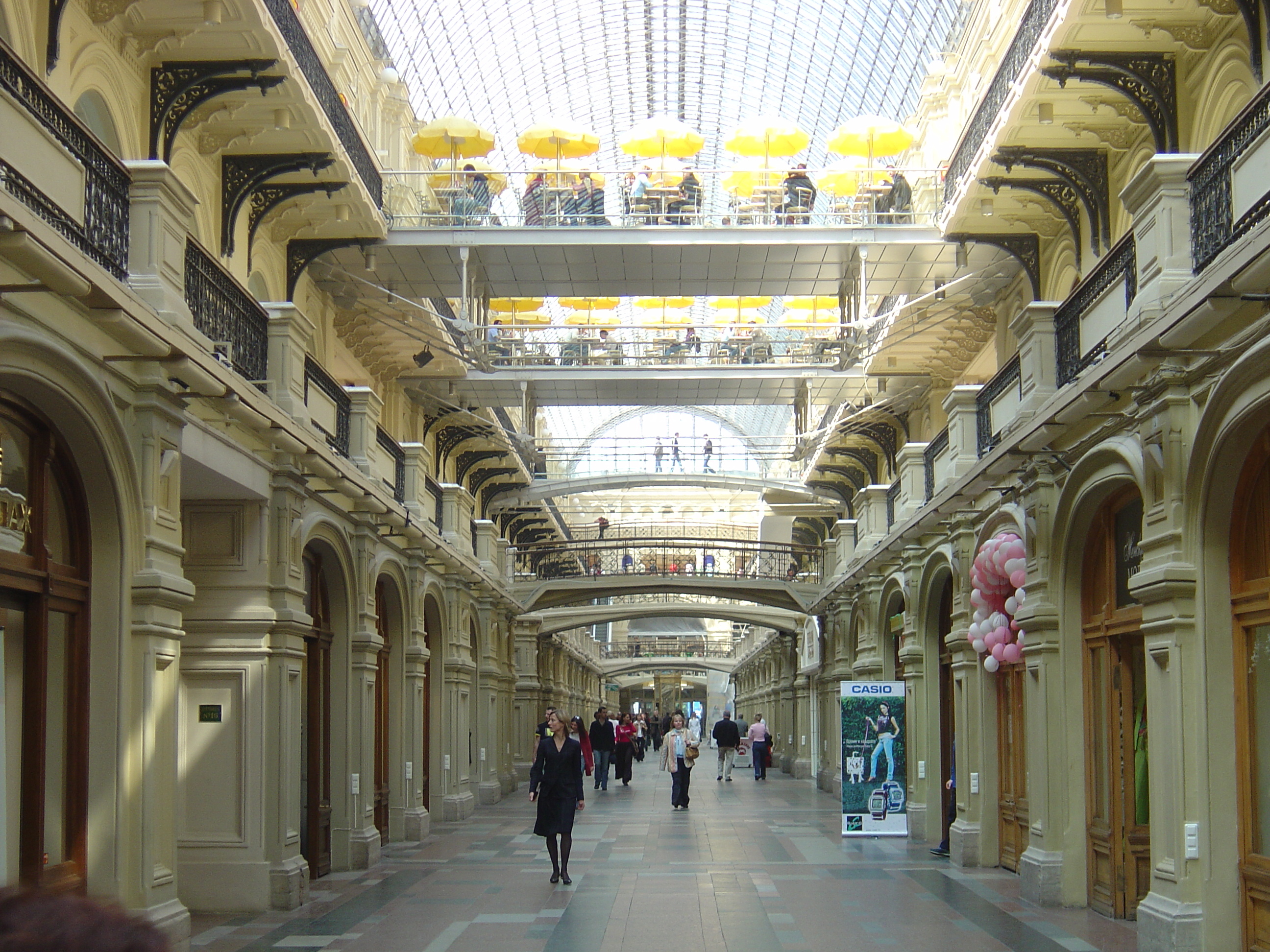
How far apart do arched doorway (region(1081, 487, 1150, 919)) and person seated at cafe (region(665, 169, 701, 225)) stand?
8.46 meters

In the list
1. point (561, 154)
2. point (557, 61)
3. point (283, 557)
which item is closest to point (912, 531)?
point (561, 154)

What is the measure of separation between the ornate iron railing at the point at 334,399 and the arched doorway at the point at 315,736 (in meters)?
1.27

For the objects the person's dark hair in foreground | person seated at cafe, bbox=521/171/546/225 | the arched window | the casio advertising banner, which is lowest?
the casio advertising banner

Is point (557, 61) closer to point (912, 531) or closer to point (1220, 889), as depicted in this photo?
point (912, 531)

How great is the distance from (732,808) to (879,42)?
14.3 metres

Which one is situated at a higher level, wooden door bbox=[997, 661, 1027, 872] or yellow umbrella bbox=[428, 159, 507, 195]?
yellow umbrella bbox=[428, 159, 507, 195]

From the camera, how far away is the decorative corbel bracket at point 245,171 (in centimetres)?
1402

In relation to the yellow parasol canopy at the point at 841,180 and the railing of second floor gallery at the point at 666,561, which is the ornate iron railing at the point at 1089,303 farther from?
the railing of second floor gallery at the point at 666,561

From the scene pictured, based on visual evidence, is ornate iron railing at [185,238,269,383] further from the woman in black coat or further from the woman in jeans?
the woman in jeans

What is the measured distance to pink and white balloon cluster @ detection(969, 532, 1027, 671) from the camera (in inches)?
531

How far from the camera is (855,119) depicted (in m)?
18.8

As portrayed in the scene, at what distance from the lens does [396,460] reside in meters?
19.9

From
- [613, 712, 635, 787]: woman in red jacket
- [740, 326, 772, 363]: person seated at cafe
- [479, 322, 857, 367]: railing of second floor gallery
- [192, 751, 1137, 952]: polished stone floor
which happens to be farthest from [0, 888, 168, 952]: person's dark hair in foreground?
[613, 712, 635, 787]: woman in red jacket

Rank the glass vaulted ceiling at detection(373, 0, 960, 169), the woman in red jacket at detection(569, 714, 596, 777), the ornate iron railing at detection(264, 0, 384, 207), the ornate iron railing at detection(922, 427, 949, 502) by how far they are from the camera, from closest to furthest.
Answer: the ornate iron railing at detection(264, 0, 384, 207) → the ornate iron railing at detection(922, 427, 949, 502) → the glass vaulted ceiling at detection(373, 0, 960, 169) → the woman in red jacket at detection(569, 714, 596, 777)
